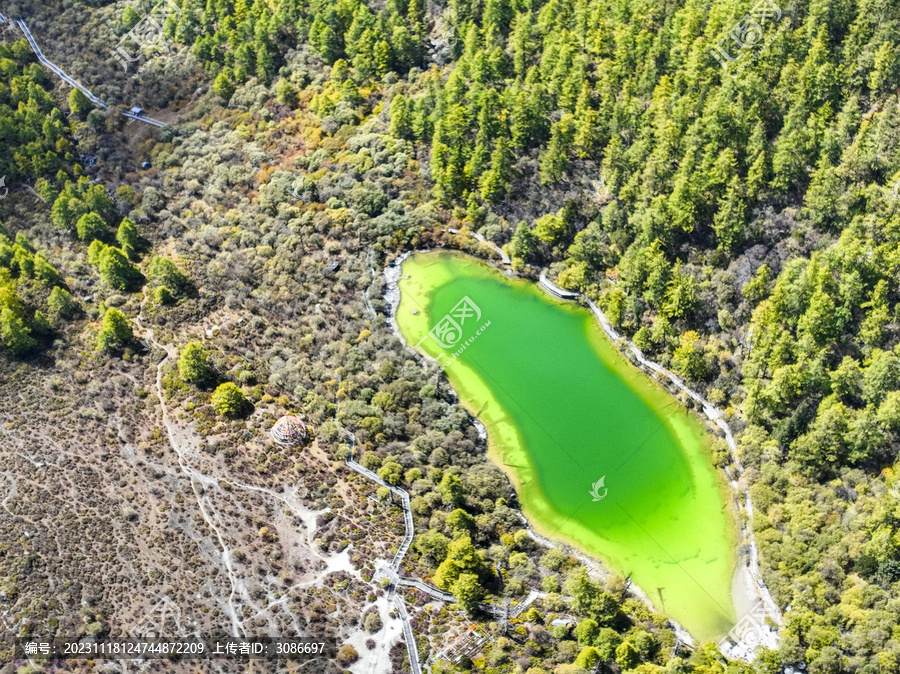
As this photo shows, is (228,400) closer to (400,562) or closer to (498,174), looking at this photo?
(400,562)

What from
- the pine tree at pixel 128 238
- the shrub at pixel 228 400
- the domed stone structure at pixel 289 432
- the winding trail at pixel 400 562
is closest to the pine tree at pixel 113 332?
the pine tree at pixel 128 238

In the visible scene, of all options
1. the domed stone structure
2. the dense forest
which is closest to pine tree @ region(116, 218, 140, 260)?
the dense forest

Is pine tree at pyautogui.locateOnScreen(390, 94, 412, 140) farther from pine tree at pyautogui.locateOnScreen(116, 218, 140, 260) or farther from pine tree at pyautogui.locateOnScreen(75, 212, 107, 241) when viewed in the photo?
pine tree at pyautogui.locateOnScreen(75, 212, 107, 241)

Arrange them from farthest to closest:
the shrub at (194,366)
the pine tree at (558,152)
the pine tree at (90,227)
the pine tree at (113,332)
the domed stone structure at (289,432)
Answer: the pine tree at (90,227)
the pine tree at (558,152)
the pine tree at (113,332)
the shrub at (194,366)
the domed stone structure at (289,432)

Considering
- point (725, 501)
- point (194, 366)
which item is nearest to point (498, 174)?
point (194, 366)

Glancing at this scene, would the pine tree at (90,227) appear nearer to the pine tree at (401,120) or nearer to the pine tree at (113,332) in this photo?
the pine tree at (113,332)

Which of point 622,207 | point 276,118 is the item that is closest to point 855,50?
point 622,207
